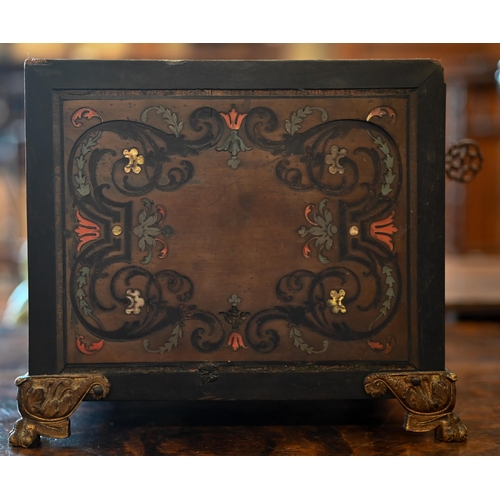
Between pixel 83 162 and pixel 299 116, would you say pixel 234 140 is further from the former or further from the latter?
pixel 83 162

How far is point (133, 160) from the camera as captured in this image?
1.21m

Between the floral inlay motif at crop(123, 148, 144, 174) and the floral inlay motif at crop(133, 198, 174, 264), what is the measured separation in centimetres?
7

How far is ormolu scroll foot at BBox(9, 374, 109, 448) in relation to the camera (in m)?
1.18

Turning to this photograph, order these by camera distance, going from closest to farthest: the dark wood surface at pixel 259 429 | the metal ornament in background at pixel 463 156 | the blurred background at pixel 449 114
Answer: the dark wood surface at pixel 259 429 → the metal ornament in background at pixel 463 156 → the blurred background at pixel 449 114

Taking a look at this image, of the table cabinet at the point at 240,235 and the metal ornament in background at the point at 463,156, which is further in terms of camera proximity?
the metal ornament in background at the point at 463,156

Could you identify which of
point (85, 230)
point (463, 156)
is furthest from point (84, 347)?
point (463, 156)

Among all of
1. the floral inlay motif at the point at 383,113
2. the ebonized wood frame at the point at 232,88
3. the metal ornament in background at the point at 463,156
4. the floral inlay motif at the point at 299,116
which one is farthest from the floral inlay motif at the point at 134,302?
the metal ornament in background at the point at 463,156

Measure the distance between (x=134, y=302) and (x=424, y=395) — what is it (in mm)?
656

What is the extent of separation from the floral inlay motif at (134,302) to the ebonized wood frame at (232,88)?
13 cm

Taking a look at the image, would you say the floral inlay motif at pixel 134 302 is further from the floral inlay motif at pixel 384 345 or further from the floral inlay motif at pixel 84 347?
the floral inlay motif at pixel 384 345

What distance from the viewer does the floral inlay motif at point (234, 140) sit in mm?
1210

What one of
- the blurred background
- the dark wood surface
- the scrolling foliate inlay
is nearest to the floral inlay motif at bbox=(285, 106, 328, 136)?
the scrolling foliate inlay

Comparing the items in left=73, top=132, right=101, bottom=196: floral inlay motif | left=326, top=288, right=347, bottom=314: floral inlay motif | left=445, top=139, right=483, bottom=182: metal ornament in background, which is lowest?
left=326, top=288, right=347, bottom=314: floral inlay motif

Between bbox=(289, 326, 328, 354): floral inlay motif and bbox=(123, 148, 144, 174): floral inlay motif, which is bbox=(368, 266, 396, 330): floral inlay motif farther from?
bbox=(123, 148, 144, 174): floral inlay motif
